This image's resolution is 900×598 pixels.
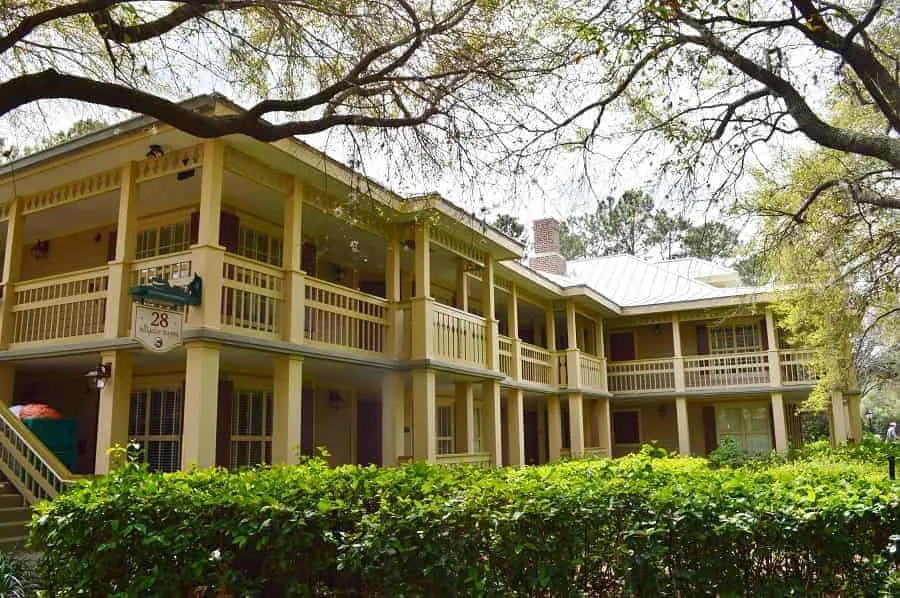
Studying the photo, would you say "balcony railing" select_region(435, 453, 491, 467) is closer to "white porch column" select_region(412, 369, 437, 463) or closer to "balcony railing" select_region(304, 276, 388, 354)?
"white porch column" select_region(412, 369, 437, 463)

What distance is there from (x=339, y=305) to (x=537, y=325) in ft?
44.4

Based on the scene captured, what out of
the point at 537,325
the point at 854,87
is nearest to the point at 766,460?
the point at 537,325

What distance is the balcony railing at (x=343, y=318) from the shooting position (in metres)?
11.4

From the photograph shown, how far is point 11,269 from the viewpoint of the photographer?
12266mm

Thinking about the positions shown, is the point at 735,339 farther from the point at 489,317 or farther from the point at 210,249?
the point at 210,249

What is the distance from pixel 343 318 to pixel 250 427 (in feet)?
9.12

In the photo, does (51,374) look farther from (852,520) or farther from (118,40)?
(852,520)

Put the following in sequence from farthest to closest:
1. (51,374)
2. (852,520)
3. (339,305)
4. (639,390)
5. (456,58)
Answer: (639,390), (51,374), (339,305), (456,58), (852,520)

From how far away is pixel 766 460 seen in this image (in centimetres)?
1852

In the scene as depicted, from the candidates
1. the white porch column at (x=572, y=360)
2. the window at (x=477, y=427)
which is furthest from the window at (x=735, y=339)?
the window at (x=477, y=427)

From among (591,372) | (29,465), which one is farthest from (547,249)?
(29,465)

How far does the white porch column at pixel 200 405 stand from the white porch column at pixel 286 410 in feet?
4.25

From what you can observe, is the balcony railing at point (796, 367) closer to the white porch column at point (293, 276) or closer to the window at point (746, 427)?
the window at point (746, 427)

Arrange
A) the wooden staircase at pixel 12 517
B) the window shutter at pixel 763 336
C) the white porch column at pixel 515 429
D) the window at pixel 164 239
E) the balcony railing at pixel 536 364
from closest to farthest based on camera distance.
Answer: the wooden staircase at pixel 12 517 → the window at pixel 164 239 → the white porch column at pixel 515 429 → the balcony railing at pixel 536 364 → the window shutter at pixel 763 336
